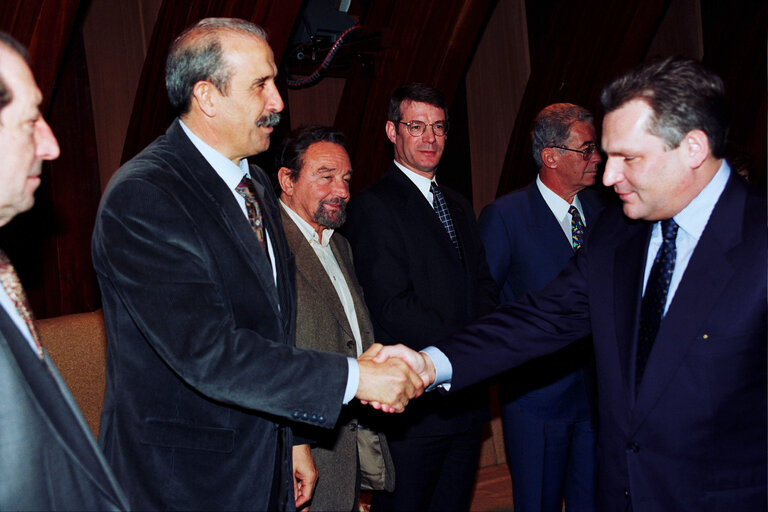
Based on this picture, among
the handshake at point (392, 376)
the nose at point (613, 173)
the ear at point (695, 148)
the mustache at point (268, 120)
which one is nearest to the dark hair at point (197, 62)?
the mustache at point (268, 120)

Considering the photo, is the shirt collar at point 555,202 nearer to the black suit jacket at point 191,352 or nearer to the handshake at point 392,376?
the handshake at point 392,376

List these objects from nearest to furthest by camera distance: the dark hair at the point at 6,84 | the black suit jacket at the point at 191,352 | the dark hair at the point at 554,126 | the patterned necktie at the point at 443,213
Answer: the dark hair at the point at 6,84 < the black suit jacket at the point at 191,352 < the patterned necktie at the point at 443,213 < the dark hair at the point at 554,126

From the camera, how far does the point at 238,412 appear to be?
1875 millimetres

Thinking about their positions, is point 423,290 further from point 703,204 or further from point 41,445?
point 41,445

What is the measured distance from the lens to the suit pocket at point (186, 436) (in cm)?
177

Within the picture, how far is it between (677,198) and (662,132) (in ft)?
0.57

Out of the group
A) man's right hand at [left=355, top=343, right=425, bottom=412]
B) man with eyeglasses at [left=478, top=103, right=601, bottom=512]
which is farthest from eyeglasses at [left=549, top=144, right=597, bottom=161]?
man's right hand at [left=355, top=343, right=425, bottom=412]

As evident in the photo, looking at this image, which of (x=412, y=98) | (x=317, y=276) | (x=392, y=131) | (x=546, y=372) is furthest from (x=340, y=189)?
(x=546, y=372)

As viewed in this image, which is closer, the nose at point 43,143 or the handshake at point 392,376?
the nose at point 43,143

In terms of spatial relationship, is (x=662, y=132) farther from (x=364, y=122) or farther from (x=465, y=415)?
(x=364, y=122)

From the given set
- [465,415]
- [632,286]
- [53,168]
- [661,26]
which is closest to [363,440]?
[465,415]

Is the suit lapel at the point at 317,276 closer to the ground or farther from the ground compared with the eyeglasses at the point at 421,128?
closer to the ground

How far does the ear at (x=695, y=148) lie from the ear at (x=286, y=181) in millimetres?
1561

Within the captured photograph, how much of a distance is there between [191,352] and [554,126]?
2.42 m
